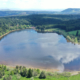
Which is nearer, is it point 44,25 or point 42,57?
point 42,57

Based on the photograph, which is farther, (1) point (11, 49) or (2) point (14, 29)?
(2) point (14, 29)

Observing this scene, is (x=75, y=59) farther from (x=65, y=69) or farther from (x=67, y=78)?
(x=67, y=78)

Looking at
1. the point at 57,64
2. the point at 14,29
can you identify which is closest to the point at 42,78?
the point at 57,64

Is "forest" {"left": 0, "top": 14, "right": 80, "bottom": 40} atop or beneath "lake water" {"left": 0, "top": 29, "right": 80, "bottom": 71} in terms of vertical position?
atop

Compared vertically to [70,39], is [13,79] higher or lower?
lower

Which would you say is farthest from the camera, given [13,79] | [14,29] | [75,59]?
[14,29]

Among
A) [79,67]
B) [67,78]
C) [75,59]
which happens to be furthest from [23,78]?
[75,59]

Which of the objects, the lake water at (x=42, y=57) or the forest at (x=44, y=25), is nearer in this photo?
the lake water at (x=42, y=57)

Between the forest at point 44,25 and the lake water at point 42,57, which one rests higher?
the forest at point 44,25

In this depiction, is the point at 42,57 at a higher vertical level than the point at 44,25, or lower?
lower

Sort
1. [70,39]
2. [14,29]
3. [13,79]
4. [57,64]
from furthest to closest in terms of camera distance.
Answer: [14,29] < [70,39] < [57,64] < [13,79]

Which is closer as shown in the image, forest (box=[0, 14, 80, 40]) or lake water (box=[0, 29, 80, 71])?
lake water (box=[0, 29, 80, 71])
